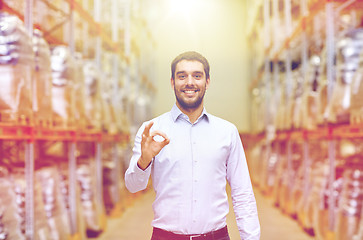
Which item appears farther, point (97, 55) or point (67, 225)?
point (97, 55)

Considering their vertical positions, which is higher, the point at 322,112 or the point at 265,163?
the point at 322,112

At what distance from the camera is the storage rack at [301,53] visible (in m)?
4.97

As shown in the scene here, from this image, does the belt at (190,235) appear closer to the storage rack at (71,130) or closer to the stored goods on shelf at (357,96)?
the storage rack at (71,130)

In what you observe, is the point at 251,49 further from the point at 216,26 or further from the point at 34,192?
the point at 34,192

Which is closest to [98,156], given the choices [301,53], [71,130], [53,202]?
[71,130]

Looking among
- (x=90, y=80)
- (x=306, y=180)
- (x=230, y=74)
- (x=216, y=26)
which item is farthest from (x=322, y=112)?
(x=230, y=74)

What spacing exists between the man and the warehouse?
95 millimetres

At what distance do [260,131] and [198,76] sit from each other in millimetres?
9382

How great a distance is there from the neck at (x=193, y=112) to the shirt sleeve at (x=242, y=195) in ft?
0.64

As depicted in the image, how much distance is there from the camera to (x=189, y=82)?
2064mm

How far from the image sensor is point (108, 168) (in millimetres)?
7500

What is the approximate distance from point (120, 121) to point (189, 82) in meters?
6.01

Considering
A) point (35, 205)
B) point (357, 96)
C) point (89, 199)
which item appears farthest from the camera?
point (89, 199)

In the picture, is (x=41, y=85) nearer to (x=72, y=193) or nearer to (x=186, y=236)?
(x=72, y=193)
